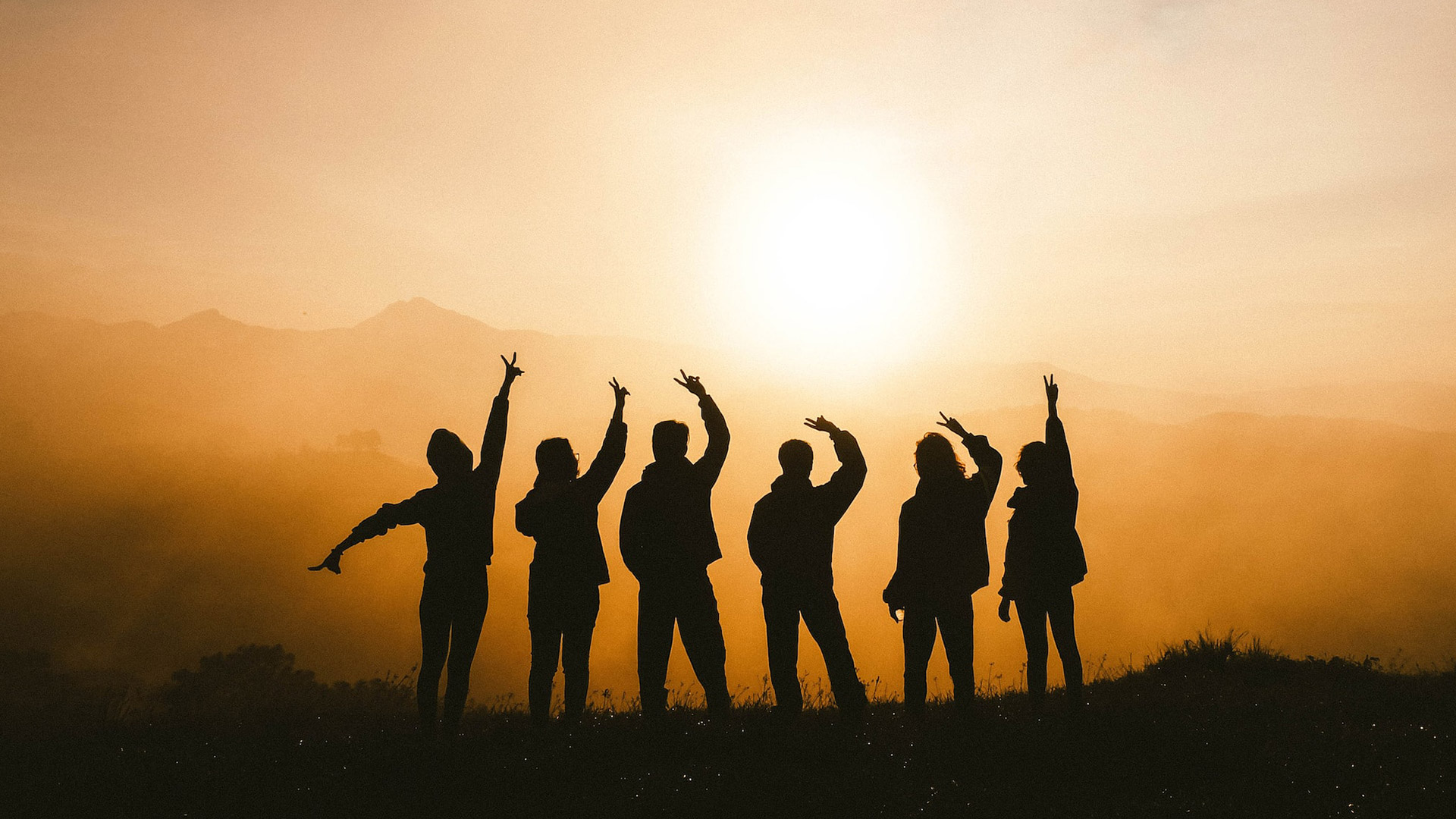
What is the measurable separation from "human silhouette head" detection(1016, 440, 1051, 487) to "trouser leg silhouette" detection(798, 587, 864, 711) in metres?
2.27

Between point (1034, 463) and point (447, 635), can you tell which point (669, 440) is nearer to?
point (447, 635)

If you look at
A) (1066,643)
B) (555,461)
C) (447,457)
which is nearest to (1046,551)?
(1066,643)

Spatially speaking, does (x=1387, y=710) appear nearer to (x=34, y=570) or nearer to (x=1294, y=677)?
(x=1294, y=677)

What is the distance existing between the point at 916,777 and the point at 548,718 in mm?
3367

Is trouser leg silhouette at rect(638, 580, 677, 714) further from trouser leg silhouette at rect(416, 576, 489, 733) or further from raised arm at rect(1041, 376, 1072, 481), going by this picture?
raised arm at rect(1041, 376, 1072, 481)

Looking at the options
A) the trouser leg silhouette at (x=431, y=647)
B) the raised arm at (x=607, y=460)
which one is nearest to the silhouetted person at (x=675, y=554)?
the raised arm at (x=607, y=460)

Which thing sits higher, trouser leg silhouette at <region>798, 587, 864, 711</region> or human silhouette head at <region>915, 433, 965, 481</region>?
human silhouette head at <region>915, 433, 965, 481</region>

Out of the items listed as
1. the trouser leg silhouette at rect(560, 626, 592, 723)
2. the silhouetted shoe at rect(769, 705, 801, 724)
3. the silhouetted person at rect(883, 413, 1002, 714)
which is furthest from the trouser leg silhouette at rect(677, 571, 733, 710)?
the silhouetted person at rect(883, 413, 1002, 714)

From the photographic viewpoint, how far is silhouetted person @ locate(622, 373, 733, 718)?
7.43 metres

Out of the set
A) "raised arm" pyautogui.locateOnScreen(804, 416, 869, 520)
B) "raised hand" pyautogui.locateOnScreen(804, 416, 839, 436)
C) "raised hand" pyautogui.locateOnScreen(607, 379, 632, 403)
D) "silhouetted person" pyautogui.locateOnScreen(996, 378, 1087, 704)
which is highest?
"raised hand" pyautogui.locateOnScreen(607, 379, 632, 403)

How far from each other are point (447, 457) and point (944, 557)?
4502mm

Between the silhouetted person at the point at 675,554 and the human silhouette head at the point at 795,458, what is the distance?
1.91 ft

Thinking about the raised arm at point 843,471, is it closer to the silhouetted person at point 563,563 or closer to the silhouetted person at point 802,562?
the silhouetted person at point 802,562

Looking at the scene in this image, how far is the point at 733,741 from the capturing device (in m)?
6.94
